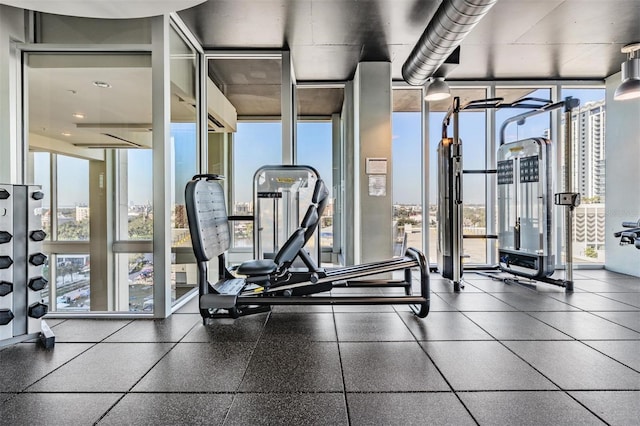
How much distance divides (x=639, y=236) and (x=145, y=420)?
455cm

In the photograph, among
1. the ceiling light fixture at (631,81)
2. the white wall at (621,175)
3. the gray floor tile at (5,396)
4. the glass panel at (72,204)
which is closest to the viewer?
the gray floor tile at (5,396)

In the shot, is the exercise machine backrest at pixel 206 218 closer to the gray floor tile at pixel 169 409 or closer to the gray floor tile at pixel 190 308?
the gray floor tile at pixel 190 308

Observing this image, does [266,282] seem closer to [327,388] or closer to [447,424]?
[327,388]

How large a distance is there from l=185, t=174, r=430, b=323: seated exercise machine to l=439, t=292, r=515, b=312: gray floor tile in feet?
2.21

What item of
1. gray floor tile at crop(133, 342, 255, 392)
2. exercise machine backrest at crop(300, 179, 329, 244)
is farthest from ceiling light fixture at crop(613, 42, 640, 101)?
gray floor tile at crop(133, 342, 255, 392)

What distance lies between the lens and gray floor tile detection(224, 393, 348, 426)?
1736mm

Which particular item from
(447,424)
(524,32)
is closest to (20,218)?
(447,424)

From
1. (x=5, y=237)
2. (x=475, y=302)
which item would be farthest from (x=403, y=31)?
(x=5, y=237)

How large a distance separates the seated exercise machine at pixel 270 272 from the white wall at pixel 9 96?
5.45 feet

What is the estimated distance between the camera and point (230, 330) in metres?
3.07

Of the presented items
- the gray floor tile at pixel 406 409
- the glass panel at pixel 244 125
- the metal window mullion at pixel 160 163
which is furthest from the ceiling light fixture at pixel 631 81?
the metal window mullion at pixel 160 163

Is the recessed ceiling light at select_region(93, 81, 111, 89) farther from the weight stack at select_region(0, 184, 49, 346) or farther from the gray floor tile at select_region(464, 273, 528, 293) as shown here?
the gray floor tile at select_region(464, 273, 528, 293)

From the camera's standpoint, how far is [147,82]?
141 inches

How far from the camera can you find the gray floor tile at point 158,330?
289 centimetres
